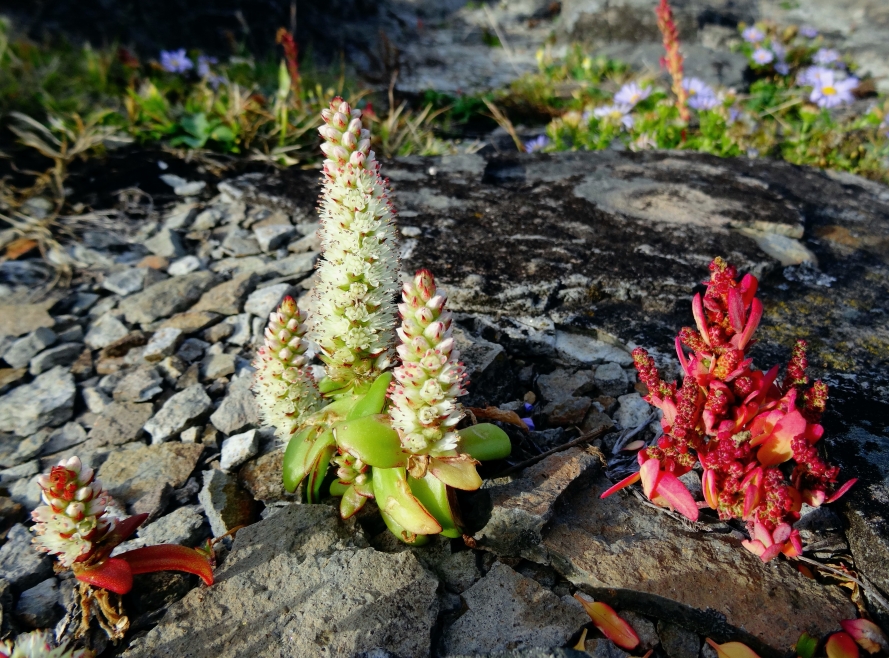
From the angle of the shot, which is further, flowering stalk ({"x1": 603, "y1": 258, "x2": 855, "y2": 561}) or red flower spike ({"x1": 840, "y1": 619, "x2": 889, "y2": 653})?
flowering stalk ({"x1": 603, "y1": 258, "x2": 855, "y2": 561})

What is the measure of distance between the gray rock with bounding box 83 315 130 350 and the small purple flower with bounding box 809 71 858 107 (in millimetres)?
6580

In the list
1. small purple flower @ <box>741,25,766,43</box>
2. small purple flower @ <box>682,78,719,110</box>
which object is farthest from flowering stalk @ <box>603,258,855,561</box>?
small purple flower @ <box>741,25,766,43</box>

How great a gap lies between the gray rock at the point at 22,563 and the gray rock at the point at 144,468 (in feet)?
1.00

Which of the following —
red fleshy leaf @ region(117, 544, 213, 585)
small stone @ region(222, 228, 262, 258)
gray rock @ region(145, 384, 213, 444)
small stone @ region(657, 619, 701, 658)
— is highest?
small stone @ region(222, 228, 262, 258)

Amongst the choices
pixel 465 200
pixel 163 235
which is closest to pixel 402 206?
pixel 465 200

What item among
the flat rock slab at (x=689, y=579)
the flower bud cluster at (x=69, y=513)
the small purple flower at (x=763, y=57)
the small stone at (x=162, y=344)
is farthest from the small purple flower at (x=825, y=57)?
the flower bud cluster at (x=69, y=513)

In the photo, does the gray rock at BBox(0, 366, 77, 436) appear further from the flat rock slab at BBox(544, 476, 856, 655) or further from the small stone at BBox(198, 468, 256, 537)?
the flat rock slab at BBox(544, 476, 856, 655)

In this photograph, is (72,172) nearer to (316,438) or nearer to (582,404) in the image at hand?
(316,438)

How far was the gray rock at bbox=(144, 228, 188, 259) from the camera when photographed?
154 inches

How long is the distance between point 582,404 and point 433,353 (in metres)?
1.09

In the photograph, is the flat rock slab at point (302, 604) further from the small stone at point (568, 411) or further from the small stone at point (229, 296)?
the small stone at point (229, 296)

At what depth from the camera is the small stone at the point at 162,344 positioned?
10.3 ft

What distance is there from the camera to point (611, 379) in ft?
9.17

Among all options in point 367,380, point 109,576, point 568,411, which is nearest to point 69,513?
point 109,576
